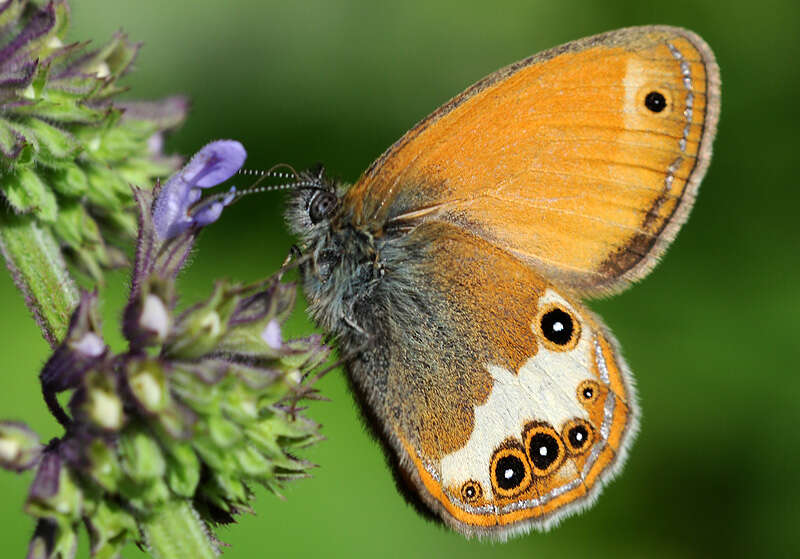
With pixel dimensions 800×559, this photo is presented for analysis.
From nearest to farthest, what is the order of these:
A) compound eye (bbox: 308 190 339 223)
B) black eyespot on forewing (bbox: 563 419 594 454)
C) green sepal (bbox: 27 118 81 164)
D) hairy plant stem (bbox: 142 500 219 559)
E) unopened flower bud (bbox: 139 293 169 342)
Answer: unopened flower bud (bbox: 139 293 169 342), hairy plant stem (bbox: 142 500 219 559), green sepal (bbox: 27 118 81 164), black eyespot on forewing (bbox: 563 419 594 454), compound eye (bbox: 308 190 339 223)

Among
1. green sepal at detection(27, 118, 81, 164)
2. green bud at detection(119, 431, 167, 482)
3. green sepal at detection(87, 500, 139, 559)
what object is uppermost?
green sepal at detection(27, 118, 81, 164)

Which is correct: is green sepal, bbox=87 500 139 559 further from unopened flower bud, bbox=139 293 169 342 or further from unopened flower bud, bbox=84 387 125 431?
unopened flower bud, bbox=139 293 169 342

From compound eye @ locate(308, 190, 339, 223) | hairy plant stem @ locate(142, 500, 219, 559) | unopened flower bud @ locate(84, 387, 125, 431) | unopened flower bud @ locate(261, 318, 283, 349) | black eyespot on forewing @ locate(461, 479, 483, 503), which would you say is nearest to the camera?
unopened flower bud @ locate(84, 387, 125, 431)

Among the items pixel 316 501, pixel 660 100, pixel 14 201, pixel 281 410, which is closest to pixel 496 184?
pixel 660 100

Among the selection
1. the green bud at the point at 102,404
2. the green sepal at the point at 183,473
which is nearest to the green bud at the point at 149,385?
the green bud at the point at 102,404

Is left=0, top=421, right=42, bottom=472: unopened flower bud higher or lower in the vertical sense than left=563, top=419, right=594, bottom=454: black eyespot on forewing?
higher

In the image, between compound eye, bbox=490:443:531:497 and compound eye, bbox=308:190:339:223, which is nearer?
compound eye, bbox=490:443:531:497

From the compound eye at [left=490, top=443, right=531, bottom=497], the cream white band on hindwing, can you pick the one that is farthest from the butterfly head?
the compound eye at [left=490, top=443, right=531, bottom=497]

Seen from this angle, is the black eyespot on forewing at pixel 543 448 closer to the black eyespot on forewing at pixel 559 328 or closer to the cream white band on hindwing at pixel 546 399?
the cream white band on hindwing at pixel 546 399
